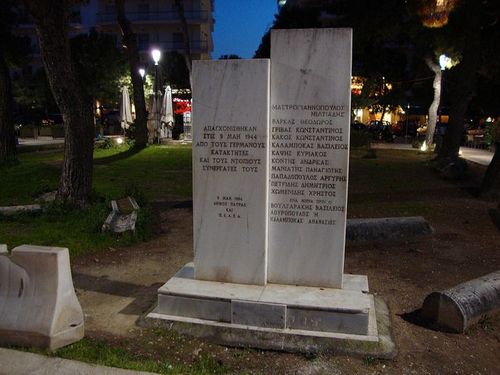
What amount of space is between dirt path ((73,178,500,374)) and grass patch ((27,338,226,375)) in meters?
0.11

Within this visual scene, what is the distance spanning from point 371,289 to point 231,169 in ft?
7.41

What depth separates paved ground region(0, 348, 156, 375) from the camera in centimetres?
354

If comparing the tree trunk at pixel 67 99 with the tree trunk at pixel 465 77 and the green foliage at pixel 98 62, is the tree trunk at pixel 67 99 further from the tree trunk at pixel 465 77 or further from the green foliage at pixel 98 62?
the green foliage at pixel 98 62

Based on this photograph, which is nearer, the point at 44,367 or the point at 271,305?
the point at 44,367

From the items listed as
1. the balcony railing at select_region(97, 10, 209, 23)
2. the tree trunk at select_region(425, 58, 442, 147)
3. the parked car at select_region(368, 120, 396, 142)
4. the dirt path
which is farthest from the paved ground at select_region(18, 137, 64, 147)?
the balcony railing at select_region(97, 10, 209, 23)

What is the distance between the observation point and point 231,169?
14.3 feet

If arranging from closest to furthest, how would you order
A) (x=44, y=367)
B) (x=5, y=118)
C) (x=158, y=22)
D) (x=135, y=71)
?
(x=44, y=367), (x=5, y=118), (x=135, y=71), (x=158, y=22)

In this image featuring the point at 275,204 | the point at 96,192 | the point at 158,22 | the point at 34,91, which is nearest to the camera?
the point at 275,204

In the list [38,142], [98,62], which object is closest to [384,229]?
[38,142]

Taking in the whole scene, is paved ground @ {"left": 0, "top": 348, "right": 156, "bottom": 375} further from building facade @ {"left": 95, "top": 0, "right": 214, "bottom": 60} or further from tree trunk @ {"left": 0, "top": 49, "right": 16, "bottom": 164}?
building facade @ {"left": 95, "top": 0, "right": 214, "bottom": 60}

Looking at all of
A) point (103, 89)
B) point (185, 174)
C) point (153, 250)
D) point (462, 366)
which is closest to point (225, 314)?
point (462, 366)

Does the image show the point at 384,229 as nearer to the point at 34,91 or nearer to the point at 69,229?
the point at 69,229

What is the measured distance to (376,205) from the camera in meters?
9.67

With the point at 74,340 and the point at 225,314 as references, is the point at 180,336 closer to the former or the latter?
the point at 225,314
